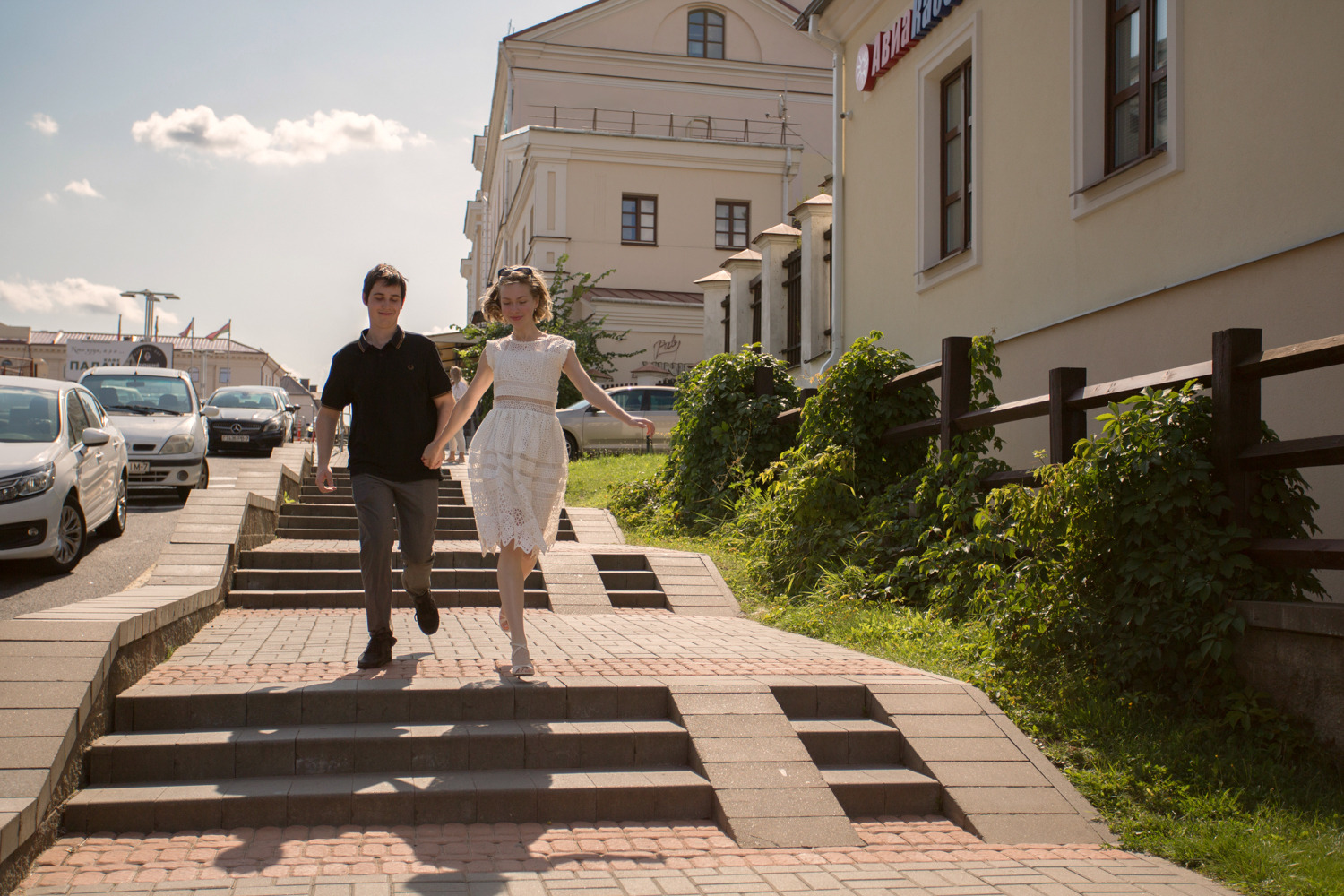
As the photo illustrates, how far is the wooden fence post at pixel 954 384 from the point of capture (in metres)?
8.10

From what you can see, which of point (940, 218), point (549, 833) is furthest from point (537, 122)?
point (549, 833)

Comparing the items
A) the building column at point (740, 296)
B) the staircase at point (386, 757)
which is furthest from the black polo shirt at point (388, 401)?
the building column at point (740, 296)

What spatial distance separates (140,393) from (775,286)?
30.4ft

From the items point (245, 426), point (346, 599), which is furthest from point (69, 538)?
point (245, 426)

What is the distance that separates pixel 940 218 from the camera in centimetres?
1253

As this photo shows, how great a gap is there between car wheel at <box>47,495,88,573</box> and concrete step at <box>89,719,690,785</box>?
17.7 feet

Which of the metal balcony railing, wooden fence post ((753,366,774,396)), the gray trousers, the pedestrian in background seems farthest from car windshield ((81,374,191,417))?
the metal balcony railing

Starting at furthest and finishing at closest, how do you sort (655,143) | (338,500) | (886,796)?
(655,143)
(338,500)
(886,796)

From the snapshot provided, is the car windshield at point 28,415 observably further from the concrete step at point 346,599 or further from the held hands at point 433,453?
the held hands at point 433,453

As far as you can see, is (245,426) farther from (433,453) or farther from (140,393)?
(433,453)

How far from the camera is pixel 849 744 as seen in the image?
16.6ft

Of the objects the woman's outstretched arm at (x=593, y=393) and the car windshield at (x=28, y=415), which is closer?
the woman's outstretched arm at (x=593, y=393)

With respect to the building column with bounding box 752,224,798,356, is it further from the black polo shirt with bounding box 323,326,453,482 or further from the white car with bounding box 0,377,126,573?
the black polo shirt with bounding box 323,326,453,482

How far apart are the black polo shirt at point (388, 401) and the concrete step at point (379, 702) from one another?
3.53 feet
